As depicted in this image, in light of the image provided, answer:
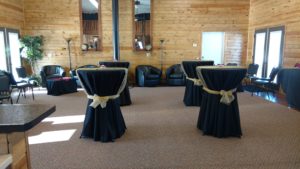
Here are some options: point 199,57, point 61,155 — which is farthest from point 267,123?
point 199,57

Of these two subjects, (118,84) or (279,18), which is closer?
(118,84)

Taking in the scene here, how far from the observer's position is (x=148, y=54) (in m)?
9.29

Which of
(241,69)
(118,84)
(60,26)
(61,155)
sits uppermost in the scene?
(60,26)

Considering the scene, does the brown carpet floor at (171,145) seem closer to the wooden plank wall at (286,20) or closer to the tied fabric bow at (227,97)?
the tied fabric bow at (227,97)

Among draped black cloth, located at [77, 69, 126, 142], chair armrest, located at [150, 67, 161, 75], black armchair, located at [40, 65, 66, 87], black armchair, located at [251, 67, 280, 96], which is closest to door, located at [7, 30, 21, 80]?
black armchair, located at [40, 65, 66, 87]

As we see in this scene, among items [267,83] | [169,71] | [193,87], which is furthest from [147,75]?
[267,83]

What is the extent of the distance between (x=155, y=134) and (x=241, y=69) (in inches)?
67.4

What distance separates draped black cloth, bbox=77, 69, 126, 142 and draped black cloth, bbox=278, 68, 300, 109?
162 inches

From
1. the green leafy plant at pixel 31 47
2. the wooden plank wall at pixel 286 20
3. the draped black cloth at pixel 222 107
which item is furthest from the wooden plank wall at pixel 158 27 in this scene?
the draped black cloth at pixel 222 107

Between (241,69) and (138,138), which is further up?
(241,69)

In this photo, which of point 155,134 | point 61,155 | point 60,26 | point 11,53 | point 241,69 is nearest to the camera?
point 61,155

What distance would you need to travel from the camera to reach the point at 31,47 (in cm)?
820

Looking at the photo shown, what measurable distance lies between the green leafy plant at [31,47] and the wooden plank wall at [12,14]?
568 mm

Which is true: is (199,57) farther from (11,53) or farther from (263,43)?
(11,53)
